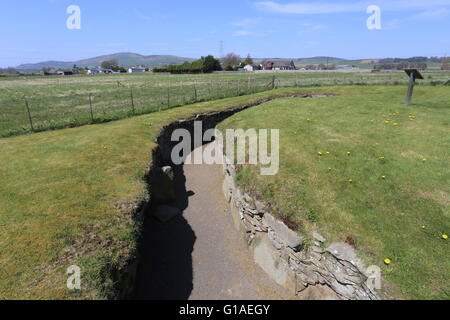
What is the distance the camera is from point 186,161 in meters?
14.3

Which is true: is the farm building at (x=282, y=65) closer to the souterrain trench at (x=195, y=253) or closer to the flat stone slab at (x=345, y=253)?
the souterrain trench at (x=195, y=253)

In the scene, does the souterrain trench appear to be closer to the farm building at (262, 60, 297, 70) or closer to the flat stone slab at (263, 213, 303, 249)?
the flat stone slab at (263, 213, 303, 249)

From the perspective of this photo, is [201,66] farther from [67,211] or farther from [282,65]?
[67,211]

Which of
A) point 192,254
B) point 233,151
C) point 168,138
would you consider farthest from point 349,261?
point 168,138

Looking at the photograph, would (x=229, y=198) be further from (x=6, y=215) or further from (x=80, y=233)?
(x=6, y=215)

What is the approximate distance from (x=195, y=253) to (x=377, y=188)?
5763 mm

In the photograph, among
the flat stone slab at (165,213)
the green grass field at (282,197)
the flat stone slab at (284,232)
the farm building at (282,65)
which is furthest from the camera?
the farm building at (282,65)

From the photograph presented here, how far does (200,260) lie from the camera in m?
7.82

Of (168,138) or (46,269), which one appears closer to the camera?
(46,269)

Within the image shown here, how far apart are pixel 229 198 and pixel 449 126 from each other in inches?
427

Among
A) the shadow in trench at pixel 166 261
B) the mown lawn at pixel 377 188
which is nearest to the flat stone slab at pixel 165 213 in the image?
the shadow in trench at pixel 166 261

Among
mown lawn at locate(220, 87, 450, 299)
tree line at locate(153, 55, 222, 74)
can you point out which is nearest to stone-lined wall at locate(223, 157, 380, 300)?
mown lawn at locate(220, 87, 450, 299)

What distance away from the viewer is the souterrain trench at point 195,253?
6.77m

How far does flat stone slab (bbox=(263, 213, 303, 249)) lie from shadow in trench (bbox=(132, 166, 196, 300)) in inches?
106
